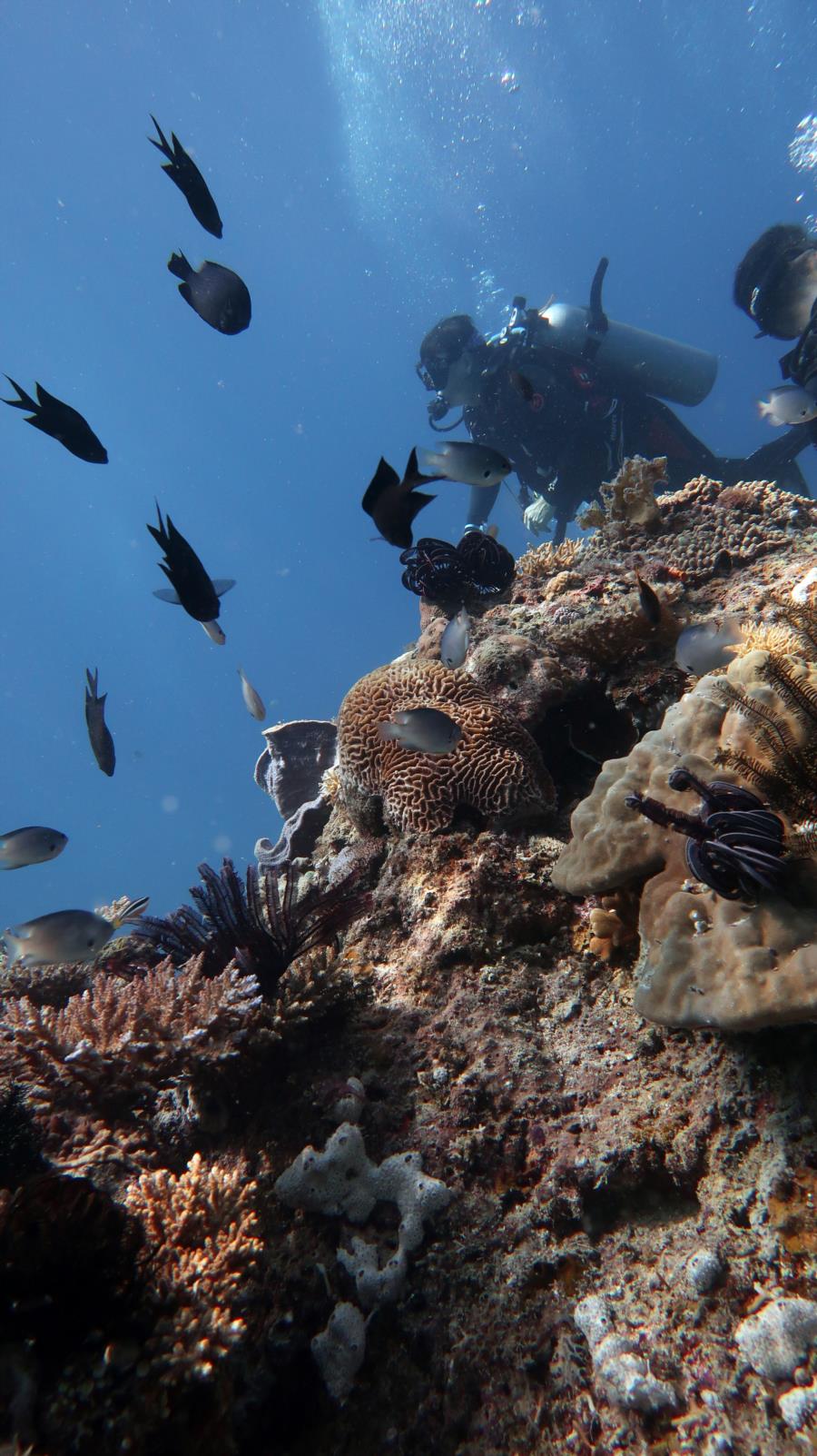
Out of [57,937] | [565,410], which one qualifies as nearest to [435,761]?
[57,937]

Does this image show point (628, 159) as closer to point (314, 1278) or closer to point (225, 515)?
point (314, 1278)

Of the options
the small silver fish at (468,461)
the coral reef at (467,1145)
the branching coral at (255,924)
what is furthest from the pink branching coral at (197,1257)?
the small silver fish at (468,461)

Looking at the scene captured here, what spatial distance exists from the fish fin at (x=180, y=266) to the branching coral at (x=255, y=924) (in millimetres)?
3430

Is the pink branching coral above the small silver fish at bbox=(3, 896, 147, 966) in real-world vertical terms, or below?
below

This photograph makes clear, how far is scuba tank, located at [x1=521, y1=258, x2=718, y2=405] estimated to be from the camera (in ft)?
38.4

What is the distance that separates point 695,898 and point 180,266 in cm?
425

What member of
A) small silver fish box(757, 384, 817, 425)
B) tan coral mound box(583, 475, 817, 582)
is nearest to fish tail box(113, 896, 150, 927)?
tan coral mound box(583, 475, 817, 582)

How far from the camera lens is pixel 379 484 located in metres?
2.72

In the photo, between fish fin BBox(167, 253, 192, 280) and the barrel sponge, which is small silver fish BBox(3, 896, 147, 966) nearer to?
the barrel sponge

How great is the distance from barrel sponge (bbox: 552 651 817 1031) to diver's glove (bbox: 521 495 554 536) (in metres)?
11.1

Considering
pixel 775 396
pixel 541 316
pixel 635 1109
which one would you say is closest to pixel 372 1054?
pixel 635 1109

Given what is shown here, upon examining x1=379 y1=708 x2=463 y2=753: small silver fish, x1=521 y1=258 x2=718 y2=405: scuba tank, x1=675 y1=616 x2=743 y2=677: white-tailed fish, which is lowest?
x1=675 y1=616 x2=743 y2=677: white-tailed fish

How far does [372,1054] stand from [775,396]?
6.63 meters

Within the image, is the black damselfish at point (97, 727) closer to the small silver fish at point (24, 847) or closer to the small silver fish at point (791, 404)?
the small silver fish at point (24, 847)
